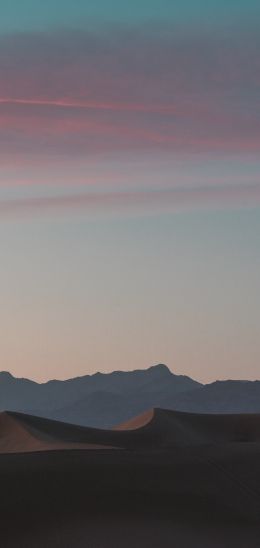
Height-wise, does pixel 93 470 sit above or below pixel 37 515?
above

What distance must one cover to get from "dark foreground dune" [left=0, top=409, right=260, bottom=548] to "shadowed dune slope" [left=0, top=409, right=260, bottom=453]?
16460 mm

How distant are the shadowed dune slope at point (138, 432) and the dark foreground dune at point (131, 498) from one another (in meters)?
16.5

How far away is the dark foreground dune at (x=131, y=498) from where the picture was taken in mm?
21125

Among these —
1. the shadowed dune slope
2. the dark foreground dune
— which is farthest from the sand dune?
the dark foreground dune

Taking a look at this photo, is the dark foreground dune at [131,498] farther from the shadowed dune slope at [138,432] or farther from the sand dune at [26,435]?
the shadowed dune slope at [138,432]

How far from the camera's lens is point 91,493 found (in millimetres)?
24359

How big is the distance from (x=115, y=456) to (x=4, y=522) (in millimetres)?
5947

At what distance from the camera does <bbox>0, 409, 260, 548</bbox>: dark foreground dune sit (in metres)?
21.1

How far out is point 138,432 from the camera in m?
55.6

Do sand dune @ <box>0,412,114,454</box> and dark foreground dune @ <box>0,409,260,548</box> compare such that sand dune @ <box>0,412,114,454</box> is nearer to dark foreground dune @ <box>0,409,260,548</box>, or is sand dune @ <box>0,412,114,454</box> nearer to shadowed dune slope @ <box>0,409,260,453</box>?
shadowed dune slope @ <box>0,409,260,453</box>

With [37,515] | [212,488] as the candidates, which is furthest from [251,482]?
[37,515]

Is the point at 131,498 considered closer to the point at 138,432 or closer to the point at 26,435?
the point at 26,435

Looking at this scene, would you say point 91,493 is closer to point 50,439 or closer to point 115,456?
point 115,456

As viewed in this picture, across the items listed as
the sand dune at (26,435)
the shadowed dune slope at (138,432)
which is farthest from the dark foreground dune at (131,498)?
the shadowed dune slope at (138,432)
